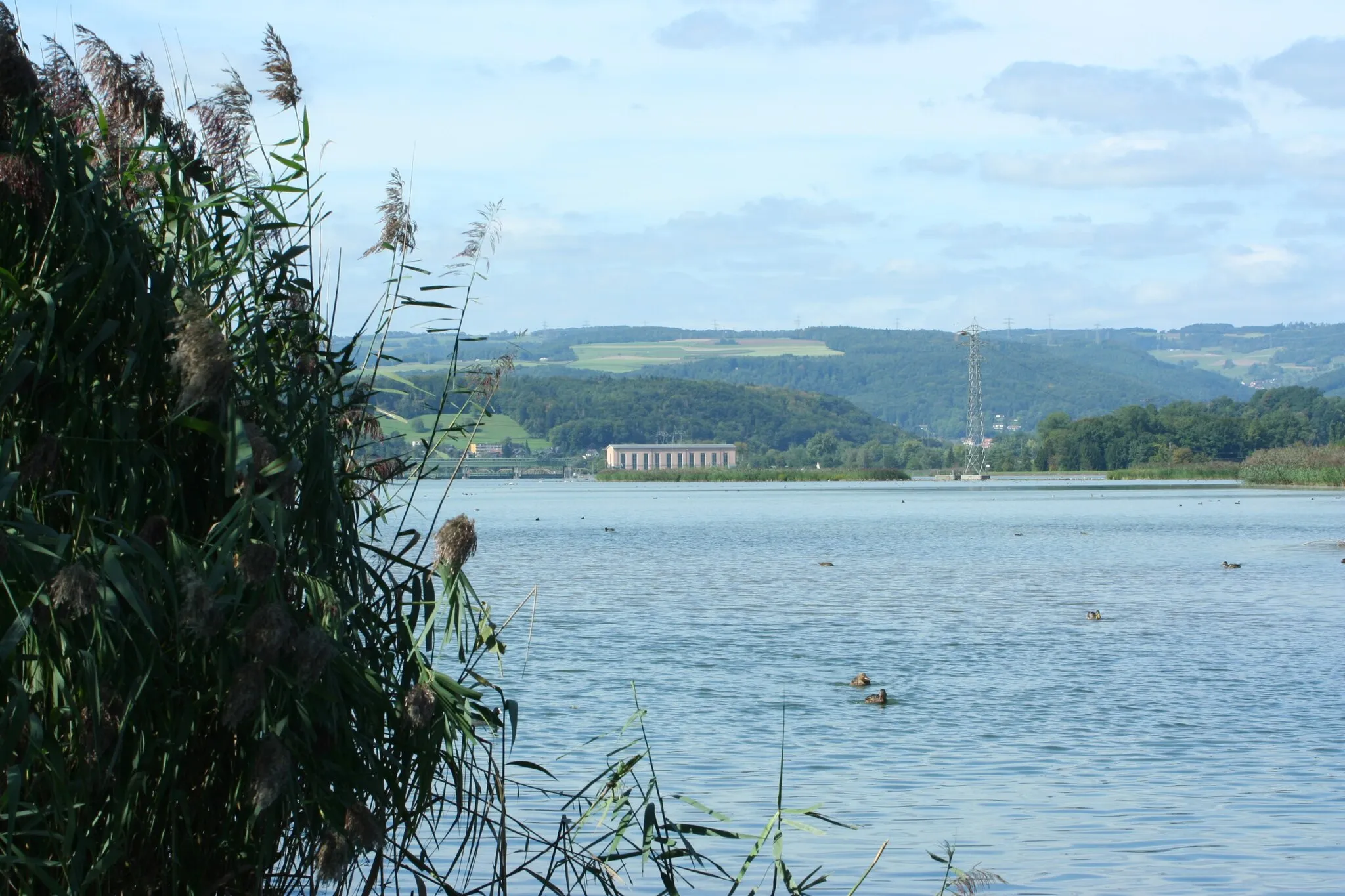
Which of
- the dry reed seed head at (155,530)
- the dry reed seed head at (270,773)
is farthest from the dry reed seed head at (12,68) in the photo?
the dry reed seed head at (270,773)

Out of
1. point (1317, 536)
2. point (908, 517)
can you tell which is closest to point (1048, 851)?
→ point (1317, 536)

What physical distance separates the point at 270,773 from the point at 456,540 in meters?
0.96

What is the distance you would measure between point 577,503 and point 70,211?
87447 mm

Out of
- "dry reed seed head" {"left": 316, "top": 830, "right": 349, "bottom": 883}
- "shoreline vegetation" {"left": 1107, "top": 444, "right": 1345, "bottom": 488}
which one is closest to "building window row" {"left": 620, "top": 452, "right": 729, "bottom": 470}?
"shoreline vegetation" {"left": 1107, "top": 444, "right": 1345, "bottom": 488}

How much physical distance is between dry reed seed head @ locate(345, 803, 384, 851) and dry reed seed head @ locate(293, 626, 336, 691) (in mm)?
552

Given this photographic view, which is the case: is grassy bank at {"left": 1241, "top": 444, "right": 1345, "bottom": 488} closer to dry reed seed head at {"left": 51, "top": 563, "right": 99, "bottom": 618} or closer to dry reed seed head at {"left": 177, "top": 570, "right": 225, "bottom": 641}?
dry reed seed head at {"left": 177, "top": 570, "right": 225, "bottom": 641}

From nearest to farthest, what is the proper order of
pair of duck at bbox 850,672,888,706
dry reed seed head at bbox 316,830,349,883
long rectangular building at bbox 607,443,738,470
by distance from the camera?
dry reed seed head at bbox 316,830,349,883 < pair of duck at bbox 850,672,888,706 < long rectangular building at bbox 607,443,738,470

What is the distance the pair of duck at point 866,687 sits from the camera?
14.2 m

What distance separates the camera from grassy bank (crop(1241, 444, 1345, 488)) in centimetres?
9175

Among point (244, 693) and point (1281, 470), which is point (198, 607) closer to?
point (244, 693)

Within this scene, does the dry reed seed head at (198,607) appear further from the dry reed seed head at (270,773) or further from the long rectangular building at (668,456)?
the long rectangular building at (668,456)

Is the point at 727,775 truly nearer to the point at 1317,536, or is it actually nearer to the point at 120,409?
the point at 120,409

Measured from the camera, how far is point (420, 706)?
12.9ft

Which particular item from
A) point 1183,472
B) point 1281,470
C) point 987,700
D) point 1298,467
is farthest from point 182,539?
point 1183,472
